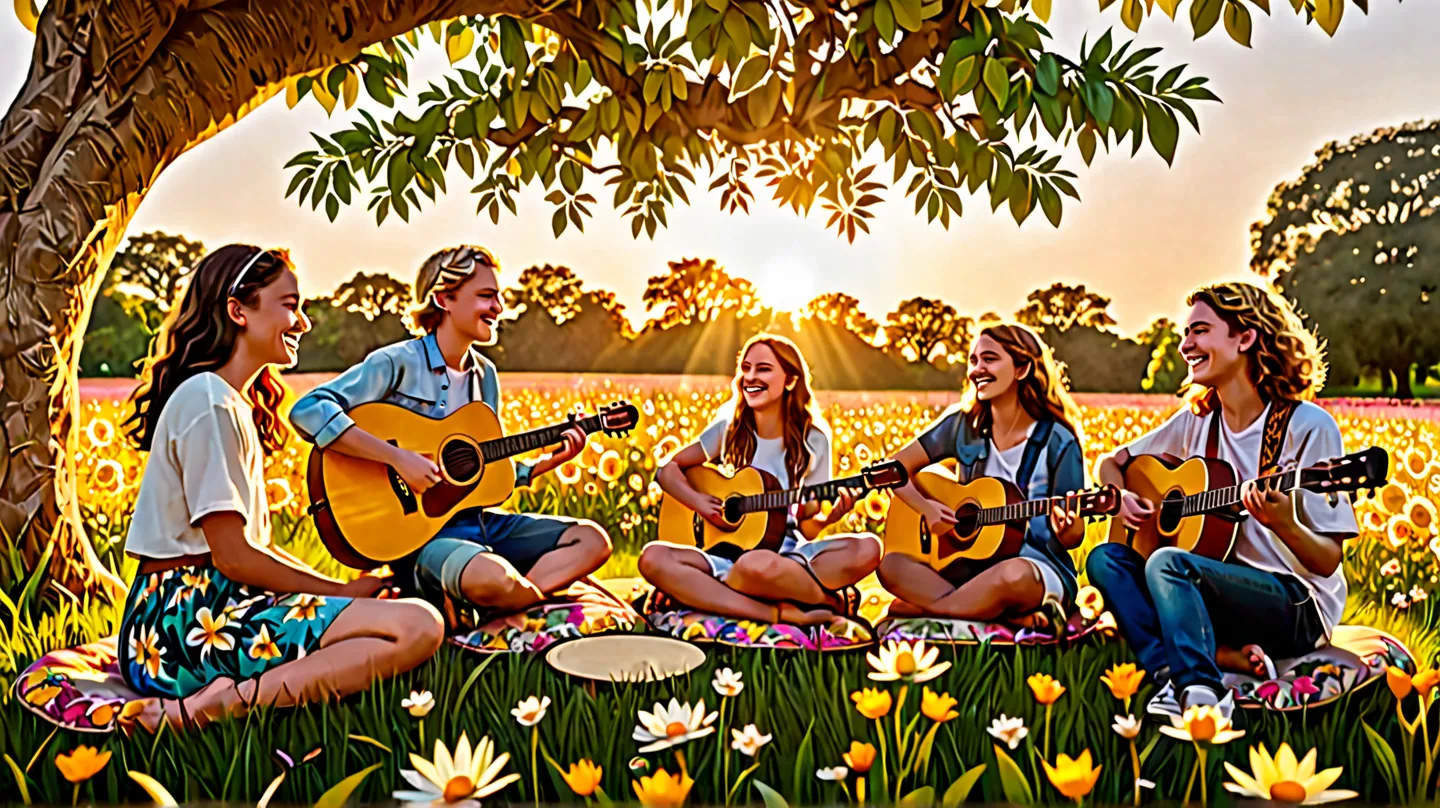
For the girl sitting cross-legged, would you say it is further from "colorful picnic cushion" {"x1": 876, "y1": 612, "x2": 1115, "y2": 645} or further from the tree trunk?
"colorful picnic cushion" {"x1": 876, "y1": 612, "x2": 1115, "y2": 645}

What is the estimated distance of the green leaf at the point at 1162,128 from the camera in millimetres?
4492

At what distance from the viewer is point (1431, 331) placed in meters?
12.1

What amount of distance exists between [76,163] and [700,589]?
293cm

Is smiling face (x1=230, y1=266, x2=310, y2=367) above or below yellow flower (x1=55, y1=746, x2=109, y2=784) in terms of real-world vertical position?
above

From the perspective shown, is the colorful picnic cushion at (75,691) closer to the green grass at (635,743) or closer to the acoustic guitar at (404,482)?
the green grass at (635,743)

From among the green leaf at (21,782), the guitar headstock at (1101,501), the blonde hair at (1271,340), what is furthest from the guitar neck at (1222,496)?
the green leaf at (21,782)

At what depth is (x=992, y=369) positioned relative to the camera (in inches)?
168

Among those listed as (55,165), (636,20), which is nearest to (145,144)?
(55,165)

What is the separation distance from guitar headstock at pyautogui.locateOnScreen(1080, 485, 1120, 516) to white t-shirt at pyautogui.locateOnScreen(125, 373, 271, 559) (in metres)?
2.68

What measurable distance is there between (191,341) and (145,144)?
1719mm

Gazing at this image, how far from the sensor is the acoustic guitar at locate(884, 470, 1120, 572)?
4168mm

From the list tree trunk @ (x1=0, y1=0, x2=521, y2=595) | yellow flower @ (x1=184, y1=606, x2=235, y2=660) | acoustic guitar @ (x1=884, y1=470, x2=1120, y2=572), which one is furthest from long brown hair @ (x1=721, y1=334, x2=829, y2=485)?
tree trunk @ (x1=0, y1=0, x2=521, y2=595)

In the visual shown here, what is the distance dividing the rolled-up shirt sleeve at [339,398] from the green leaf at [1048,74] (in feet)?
8.91

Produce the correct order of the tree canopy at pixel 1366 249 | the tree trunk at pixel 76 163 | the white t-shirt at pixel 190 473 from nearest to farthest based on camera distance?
the white t-shirt at pixel 190 473 < the tree trunk at pixel 76 163 < the tree canopy at pixel 1366 249
